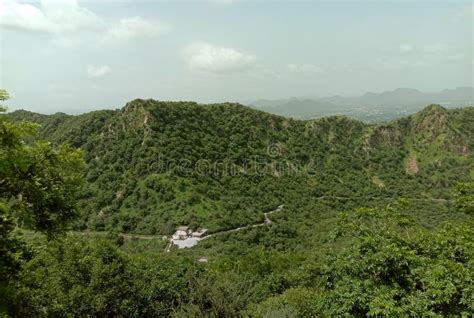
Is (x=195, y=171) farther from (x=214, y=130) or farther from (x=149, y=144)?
(x=214, y=130)

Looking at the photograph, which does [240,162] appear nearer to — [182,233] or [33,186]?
[182,233]

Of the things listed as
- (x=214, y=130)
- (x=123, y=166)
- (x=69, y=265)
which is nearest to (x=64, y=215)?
(x=69, y=265)

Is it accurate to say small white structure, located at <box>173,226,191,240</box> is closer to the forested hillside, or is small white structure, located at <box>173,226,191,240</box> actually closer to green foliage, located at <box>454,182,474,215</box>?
the forested hillside

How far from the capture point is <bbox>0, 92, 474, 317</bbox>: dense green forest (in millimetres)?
10809

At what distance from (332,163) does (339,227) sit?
9190 cm

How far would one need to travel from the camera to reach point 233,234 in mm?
62188

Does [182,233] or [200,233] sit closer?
[182,233]

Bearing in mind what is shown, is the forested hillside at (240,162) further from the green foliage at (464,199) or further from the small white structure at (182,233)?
the green foliage at (464,199)

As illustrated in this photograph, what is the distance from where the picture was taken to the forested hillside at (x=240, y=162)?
6762 cm

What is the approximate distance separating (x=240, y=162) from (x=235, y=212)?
21969mm

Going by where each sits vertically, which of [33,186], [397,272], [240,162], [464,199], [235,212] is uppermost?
[33,186]

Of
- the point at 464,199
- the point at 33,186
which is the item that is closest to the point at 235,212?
the point at 464,199

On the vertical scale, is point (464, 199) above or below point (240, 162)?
above

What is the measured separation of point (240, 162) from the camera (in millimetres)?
89812
